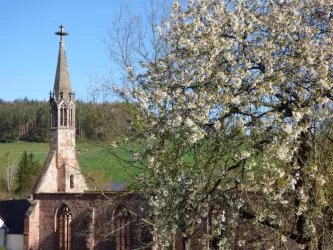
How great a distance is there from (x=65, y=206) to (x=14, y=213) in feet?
29.1

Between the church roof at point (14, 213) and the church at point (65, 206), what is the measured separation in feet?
0.58

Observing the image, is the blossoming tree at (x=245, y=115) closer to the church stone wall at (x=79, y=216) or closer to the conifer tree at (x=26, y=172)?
the church stone wall at (x=79, y=216)

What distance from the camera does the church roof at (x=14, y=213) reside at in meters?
39.0

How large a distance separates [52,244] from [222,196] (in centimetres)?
2532

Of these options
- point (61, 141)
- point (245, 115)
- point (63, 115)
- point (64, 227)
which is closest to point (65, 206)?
point (64, 227)

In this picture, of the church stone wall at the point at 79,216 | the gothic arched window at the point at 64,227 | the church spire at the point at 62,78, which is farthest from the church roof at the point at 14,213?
the church spire at the point at 62,78

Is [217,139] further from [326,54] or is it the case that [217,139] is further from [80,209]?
[80,209]

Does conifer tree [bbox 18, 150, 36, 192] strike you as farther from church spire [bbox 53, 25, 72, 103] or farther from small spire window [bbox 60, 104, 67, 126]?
church spire [bbox 53, 25, 72, 103]

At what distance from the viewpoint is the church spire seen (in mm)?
36688

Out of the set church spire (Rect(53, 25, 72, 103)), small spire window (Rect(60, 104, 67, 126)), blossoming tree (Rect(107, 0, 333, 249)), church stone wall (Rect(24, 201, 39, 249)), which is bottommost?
church stone wall (Rect(24, 201, 39, 249))

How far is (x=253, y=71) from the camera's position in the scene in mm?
9734

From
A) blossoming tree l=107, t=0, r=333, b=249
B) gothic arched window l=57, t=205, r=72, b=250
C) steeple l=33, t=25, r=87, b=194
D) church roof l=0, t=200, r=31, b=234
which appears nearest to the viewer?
blossoming tree l=107, t=0, r=333, b=249

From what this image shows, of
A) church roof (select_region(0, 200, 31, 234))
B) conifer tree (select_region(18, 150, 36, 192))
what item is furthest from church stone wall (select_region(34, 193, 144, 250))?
conifer tree (select_region(18, 150, 36, 192))

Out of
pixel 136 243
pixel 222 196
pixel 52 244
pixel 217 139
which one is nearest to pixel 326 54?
pixel 217 139
